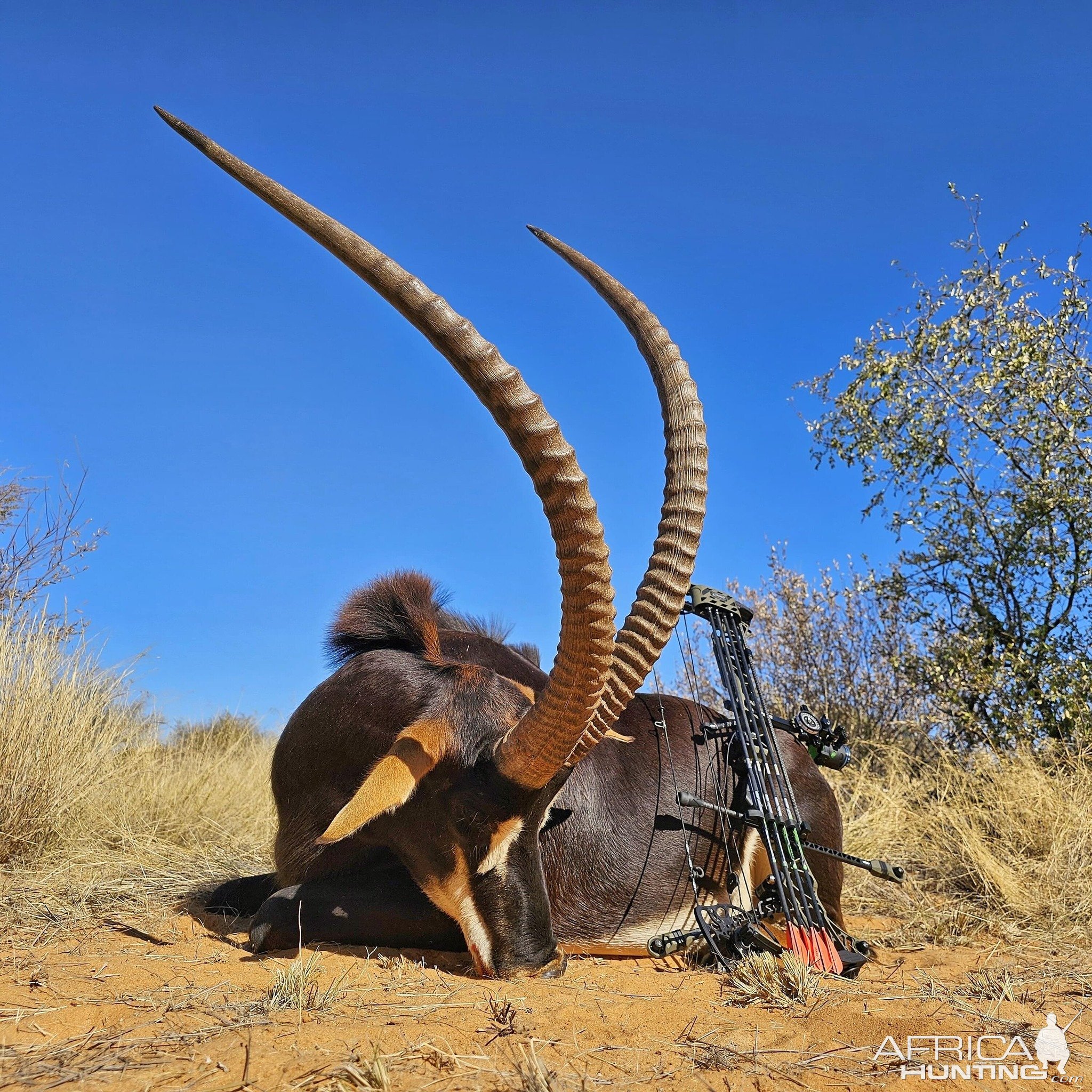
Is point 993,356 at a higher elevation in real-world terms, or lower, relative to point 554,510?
higher

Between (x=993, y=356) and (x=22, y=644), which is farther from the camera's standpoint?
(x=993, y=356)

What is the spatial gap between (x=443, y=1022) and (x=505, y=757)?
93 centimetres

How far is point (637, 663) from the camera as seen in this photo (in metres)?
3.72

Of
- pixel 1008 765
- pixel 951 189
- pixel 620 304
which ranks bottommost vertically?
pixel 1008 765

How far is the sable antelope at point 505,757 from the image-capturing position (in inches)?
125

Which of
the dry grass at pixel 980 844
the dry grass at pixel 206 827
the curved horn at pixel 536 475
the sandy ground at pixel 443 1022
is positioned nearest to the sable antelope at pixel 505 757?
the curved horn at pixel 536 475

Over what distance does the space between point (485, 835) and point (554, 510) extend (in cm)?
126

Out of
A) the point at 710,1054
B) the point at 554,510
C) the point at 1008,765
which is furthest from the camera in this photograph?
the point at 1008,765

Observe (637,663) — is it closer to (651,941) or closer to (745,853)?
(651,941)

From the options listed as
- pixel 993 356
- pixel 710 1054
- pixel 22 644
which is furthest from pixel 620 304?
pixel 993 356

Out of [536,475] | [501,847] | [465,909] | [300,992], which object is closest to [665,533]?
[536,475]

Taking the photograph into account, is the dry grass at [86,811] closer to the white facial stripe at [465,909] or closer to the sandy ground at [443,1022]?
the sandy ground at [443,1022]
